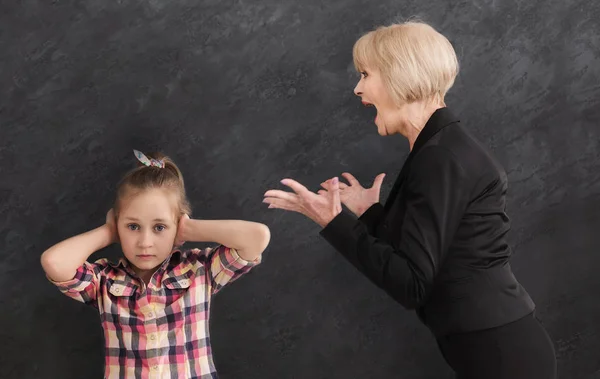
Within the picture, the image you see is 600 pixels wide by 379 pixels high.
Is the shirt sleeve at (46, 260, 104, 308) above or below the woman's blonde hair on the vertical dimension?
below

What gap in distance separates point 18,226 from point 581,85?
1941mm

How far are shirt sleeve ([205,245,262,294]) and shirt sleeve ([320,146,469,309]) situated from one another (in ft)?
1.62

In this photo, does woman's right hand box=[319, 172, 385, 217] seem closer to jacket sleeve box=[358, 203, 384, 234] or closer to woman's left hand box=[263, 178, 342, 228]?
jacket sleeve box=[358, 203, 384, 234]

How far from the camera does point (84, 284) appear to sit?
83.6 inches

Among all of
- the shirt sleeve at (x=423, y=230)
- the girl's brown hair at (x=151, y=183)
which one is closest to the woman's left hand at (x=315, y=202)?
the shirt sleeve at (x=423, y=230)

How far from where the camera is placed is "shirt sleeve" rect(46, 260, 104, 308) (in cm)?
210

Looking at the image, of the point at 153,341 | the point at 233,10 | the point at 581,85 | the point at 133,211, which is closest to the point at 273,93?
the point at 233,10

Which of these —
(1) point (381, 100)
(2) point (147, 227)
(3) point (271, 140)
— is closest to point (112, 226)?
(2) point (147, 227)

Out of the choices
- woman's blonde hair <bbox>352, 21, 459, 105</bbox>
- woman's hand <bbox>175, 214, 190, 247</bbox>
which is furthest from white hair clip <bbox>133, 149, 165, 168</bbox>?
woman's blonde hair <bbox>352, 21, 459, 105</bbox>

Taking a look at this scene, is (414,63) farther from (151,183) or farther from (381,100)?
(151,183)

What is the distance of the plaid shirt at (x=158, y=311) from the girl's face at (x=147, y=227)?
0.06 metres

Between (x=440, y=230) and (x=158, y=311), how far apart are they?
0.86 m

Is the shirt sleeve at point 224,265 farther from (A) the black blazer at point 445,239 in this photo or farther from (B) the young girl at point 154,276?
(A) the black blazer at point 445,239

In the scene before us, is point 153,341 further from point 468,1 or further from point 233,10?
point 468,1
